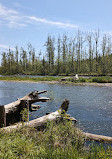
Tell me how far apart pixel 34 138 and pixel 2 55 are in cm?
8611

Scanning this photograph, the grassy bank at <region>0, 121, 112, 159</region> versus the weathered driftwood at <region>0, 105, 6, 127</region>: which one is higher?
the weathered driftwood at <region>0, 105, 6, 127</region>

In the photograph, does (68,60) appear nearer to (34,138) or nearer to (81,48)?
(81,48)

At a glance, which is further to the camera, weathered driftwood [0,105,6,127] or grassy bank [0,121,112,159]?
weathered driftwood [0,105,6,127]

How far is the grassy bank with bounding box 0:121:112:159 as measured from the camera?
4176mm

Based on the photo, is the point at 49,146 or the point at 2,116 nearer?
the point at 49,146

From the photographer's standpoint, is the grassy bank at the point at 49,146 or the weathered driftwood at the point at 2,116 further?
the weathered driftwood at the point at 2,116

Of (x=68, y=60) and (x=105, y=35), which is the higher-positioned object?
(x=105, y=35)

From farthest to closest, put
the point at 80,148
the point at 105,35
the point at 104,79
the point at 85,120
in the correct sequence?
the point at 105,35 → the point at 104,79 → the point at 85,120 → the point at 80,148

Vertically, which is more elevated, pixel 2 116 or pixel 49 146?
pixel 2 116

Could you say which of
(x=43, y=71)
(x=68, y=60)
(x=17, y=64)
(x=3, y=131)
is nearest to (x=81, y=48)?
(x=68, y=60)

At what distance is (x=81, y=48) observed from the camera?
66438mm

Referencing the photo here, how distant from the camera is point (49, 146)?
4805mm

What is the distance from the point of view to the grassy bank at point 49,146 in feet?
13.7

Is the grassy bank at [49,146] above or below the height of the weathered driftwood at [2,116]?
below
